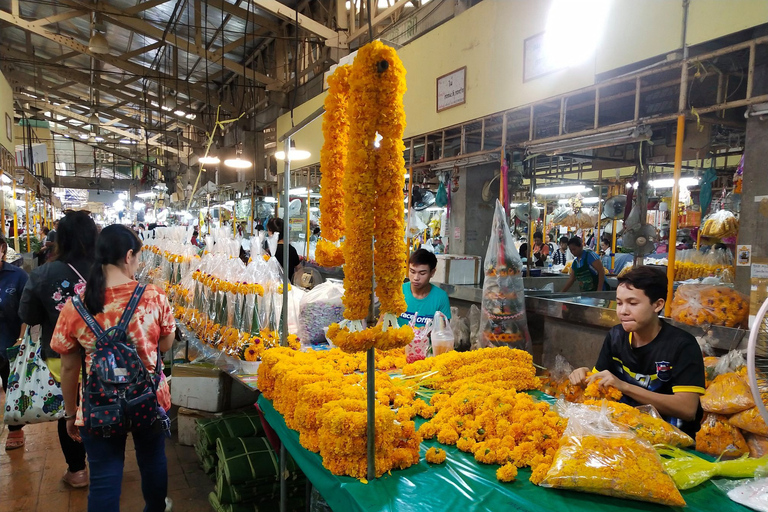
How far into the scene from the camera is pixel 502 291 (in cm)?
408

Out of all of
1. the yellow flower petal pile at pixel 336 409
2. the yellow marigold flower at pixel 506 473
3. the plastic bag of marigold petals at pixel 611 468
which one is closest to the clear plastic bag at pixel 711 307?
the plastic bag of marigold petals at pixel 611 468

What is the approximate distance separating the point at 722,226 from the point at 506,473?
435 centimetres

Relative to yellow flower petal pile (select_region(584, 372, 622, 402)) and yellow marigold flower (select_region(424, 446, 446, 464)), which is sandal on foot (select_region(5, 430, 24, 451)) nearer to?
yellow marigold flower (select_region(424, 446, 446, 464))

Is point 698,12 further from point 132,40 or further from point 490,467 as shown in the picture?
point 132,40

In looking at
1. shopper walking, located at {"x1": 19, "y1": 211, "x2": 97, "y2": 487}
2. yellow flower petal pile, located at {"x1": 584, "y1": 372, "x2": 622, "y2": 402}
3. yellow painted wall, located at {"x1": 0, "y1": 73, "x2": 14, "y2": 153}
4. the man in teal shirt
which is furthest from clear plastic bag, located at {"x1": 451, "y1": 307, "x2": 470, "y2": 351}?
yellow painted wall, located at {"x1": 0, "y1": 73, "x2": 14, "y2": 153}

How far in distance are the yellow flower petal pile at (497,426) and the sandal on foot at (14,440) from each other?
4.05 m

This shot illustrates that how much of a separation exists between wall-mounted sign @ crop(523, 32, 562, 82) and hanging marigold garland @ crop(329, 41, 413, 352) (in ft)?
11.4

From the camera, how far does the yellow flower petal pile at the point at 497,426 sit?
1889mm

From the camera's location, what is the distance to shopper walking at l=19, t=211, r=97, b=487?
119 inches

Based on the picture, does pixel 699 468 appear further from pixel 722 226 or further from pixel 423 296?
pixel 722 226

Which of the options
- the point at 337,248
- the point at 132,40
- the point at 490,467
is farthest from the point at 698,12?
the point at 132,40

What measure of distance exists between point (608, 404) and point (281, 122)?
10.3 m

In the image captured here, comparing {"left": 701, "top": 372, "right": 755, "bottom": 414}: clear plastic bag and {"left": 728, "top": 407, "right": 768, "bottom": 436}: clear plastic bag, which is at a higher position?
{"left": 701, "top": 372, "right": 755, "bottom": 414}: clear plastic bag

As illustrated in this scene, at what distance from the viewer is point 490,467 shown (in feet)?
6.20
